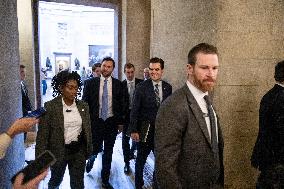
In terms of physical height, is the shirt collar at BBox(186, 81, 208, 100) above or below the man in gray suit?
above

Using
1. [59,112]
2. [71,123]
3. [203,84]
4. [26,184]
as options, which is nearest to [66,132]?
[71,123]

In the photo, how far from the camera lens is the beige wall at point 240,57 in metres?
3.89

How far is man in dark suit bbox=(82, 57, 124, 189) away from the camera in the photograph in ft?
16.7

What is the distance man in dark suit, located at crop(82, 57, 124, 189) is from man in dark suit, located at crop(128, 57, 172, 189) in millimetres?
714

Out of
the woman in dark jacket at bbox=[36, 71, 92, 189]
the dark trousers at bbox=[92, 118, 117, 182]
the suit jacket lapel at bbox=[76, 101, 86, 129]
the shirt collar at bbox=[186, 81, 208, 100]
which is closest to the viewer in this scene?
the shirt collar at bbox=[186, 81, 208, 100]

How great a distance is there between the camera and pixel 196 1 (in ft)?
13.7

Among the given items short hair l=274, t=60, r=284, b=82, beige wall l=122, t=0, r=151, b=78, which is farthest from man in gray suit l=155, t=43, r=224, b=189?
beige wall l=122, t=0, r=151, b=78

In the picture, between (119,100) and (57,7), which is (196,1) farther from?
(57,7)

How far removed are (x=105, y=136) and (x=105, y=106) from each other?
0.52m

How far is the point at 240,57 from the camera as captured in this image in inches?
156

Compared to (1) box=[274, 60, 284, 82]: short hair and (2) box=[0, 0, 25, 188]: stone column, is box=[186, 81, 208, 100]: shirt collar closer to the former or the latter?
(1) box=[274, 60, 284, 82]: short hair

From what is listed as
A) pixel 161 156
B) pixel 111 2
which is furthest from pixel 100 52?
pixel 161 156

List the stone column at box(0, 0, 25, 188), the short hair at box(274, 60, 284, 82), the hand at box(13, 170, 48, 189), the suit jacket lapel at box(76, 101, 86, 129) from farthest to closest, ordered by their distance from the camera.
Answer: the suit jacket lapel at box(76, 101, 86, 129)
the short hair at box(274, 60, 284, 82)
the stone column at box(0, 0, 25, 188)
the hand at box(13, 170, 48, 189)

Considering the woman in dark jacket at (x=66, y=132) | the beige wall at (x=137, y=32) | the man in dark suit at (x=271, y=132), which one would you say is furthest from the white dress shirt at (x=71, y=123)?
the beige wall at (x=137, y=32)
